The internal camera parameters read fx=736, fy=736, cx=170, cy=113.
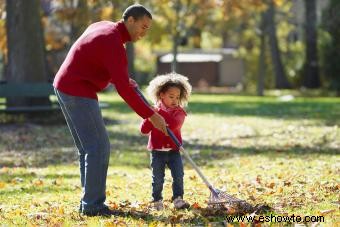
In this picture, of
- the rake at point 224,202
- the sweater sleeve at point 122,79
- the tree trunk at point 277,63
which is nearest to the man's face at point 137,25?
the sweater sleeve at point 122,79

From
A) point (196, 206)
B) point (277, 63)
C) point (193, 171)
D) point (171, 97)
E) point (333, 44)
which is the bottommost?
point (277, 63)

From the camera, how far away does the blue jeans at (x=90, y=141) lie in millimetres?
6371

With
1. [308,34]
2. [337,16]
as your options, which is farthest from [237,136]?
[308,34]

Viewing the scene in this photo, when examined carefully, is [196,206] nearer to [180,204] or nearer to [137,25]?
[180,204]

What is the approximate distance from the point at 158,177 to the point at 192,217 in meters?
0.83

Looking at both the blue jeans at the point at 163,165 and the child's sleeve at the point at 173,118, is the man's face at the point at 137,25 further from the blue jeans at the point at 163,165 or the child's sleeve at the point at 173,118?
the blue jeans at the point at 163,165

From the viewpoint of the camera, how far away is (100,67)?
6312mm

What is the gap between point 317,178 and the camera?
27.5 ft

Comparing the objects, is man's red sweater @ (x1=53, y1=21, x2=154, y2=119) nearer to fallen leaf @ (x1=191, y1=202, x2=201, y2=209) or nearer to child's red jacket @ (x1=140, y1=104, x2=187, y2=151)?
child's red jacket @ (x1=140, y1=104, x2=187, y2=151)

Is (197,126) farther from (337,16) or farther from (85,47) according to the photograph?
(337,16)

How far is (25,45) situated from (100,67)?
1220 cm

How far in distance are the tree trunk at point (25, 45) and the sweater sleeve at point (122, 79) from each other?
12.3m

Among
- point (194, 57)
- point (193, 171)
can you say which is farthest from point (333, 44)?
point (194, 57)

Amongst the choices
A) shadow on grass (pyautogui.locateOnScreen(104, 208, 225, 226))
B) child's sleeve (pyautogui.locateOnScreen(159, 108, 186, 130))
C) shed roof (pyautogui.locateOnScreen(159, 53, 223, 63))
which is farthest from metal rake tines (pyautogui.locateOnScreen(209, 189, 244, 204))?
shed roof (pyautogui.locateOnScreen(159, 53, 223, 63))
